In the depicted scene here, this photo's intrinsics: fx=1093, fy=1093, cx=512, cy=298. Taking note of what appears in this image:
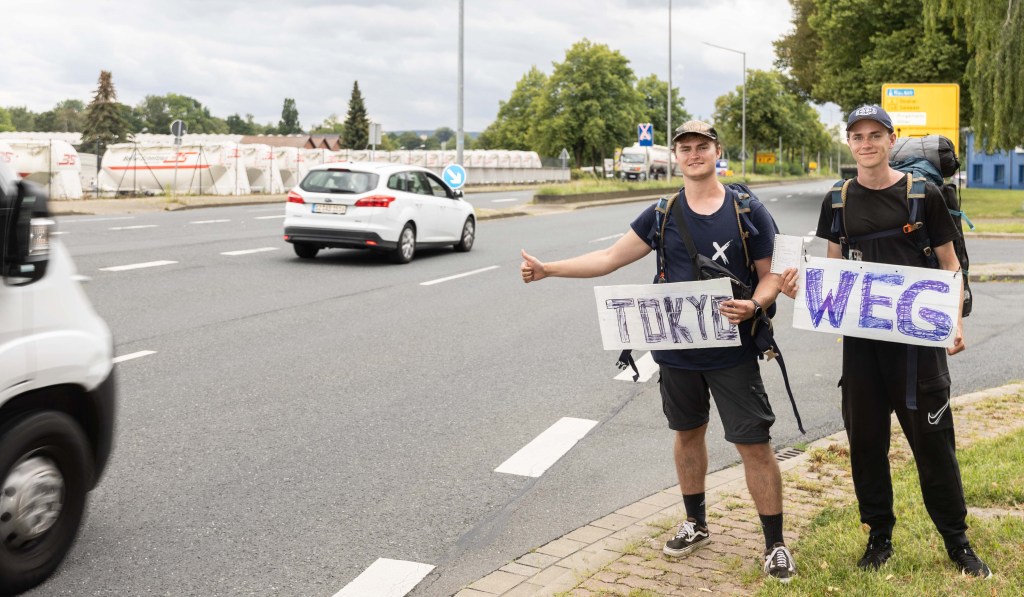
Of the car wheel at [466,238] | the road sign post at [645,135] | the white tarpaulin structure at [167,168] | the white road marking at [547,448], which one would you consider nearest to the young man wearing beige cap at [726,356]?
the white road marking at [547,448]

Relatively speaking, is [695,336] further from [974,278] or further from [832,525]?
[974,278]

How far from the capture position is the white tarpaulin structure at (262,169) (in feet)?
137

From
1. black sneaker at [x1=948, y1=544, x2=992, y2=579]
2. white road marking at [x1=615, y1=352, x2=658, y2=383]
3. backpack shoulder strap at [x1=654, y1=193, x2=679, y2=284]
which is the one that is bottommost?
white road marking at [x1=615, y1=352, x2=658, y2=383]

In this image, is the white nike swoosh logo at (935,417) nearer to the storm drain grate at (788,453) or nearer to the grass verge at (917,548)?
the grass verge at (917,548)

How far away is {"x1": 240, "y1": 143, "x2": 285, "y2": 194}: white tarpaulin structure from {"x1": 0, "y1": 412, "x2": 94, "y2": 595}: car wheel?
38479 millimetres

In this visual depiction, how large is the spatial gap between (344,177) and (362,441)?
11.2 meters

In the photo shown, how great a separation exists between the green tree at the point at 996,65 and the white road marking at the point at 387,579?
29.5m

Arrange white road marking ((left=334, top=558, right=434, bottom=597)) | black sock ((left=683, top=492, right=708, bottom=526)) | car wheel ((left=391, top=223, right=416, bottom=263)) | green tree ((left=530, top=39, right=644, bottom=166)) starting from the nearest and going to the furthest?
white road marking ((left=334, top=558, right=434, bottom=597)), black sock ((left=683, top=492, right=708, bottom=526)), car wheel ((left=391, top=223, right=416, bottom=263)), green tree ((left=530, top=39, right=644, bottom=166))

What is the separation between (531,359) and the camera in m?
9.28

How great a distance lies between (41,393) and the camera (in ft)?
13.2

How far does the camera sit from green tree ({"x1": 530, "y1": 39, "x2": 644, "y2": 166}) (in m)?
95.1

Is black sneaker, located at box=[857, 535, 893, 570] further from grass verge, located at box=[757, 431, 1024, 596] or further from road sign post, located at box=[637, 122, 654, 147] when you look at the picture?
road sign post, located at box=[637, 122, 654, 147]

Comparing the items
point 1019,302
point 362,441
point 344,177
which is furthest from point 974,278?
point 362,441

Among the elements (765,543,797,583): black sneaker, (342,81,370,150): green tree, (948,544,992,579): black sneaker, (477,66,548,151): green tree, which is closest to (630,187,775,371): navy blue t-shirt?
(765,543,797,583): black sneaker
